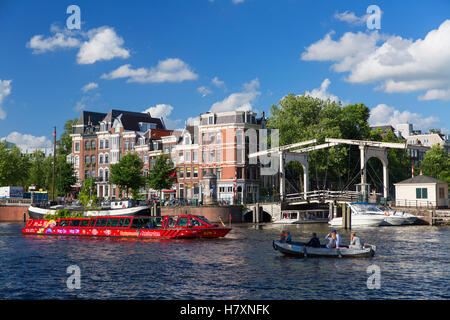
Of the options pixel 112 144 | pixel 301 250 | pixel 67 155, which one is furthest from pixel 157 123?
pixel 301 250

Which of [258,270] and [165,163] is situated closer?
[258,270]

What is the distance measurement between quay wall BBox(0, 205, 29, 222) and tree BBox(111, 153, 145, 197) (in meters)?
13.8

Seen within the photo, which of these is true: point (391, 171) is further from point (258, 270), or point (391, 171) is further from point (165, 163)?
point (258, 270)

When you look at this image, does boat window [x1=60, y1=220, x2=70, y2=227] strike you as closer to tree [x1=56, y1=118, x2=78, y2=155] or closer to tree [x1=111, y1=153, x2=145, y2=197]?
tree [x1=111, y1=153, x2=145, y2=197]

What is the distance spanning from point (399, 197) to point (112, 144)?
2045 inches

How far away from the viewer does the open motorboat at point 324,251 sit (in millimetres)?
29656

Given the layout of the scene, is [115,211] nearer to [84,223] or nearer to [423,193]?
[84,223]

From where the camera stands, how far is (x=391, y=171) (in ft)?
269

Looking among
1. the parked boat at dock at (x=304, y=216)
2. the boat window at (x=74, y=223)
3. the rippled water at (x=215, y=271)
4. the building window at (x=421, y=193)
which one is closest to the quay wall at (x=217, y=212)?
the parked boat at dock at (x=304, y=216)

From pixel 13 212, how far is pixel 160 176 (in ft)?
75.3

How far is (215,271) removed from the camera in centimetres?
2619

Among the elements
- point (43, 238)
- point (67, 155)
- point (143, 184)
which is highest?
point (67, 155)

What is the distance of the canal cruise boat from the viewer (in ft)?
137

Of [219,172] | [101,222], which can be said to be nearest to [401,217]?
[219,172]
